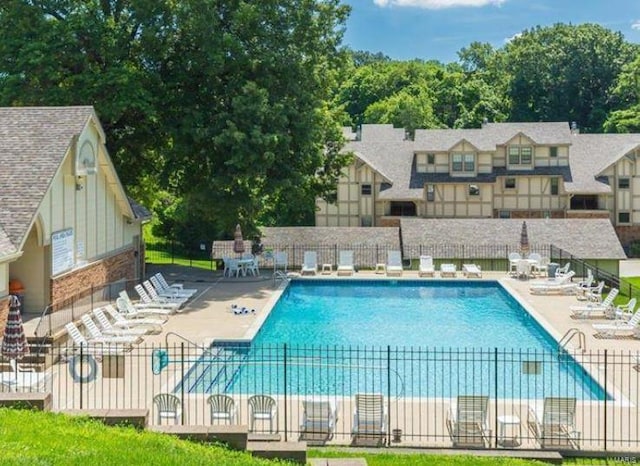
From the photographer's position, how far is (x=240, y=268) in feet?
119

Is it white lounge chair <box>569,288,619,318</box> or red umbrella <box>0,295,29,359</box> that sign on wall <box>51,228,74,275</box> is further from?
white lounge chair <box>569,288,619,318</box>

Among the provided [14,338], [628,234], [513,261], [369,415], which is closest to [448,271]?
[513,261]

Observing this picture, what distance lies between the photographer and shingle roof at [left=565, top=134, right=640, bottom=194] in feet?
162

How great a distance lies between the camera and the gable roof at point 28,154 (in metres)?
22.0

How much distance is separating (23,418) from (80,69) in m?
24.0

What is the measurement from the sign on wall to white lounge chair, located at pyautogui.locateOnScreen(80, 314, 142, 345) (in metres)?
2.81

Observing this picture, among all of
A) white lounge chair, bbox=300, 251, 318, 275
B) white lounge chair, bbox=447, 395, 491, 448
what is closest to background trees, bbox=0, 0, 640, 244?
white lounge chair, bbox=300, 251, 318, 275

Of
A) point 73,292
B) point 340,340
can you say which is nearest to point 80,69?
point 73,292

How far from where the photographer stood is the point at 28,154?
24438 mm

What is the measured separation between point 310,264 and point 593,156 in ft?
80.5

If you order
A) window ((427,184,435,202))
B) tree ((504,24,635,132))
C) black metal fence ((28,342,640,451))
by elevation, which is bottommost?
black metal fence ((28,342,640,451))

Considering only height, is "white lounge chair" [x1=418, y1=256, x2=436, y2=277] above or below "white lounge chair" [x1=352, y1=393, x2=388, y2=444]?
above

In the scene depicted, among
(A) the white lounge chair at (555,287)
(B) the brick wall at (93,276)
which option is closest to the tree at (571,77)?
(A) the white lounge chair at (555,287)

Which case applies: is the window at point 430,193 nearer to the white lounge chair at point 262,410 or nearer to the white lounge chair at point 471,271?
the white lounge chair at point 471,271
